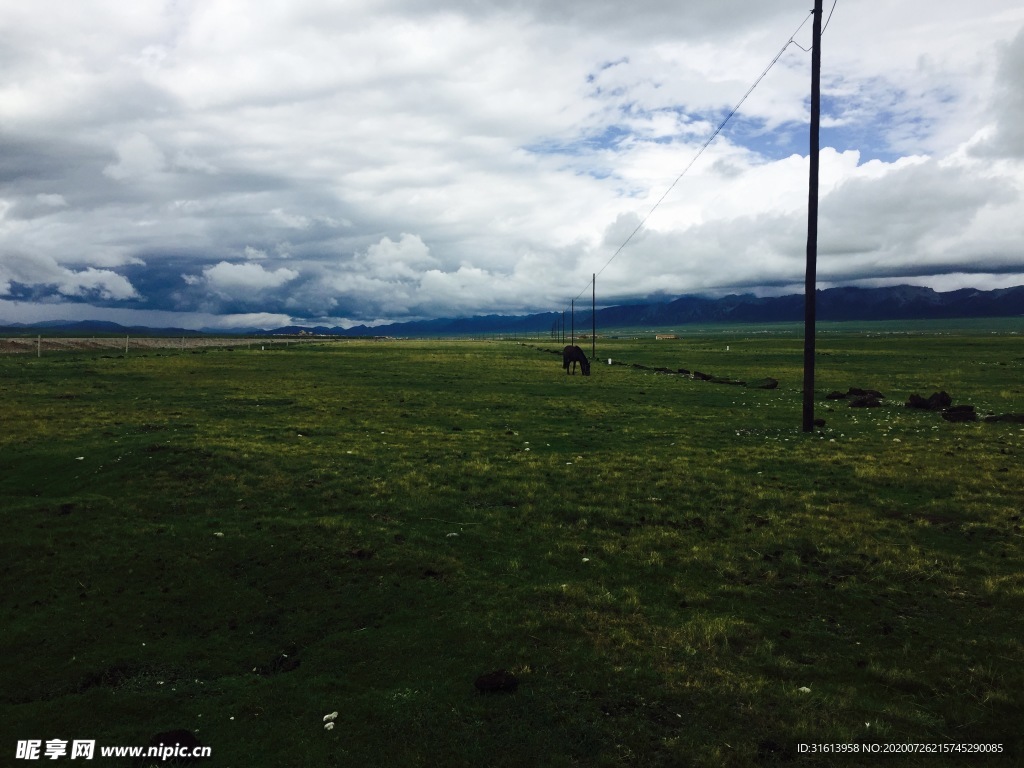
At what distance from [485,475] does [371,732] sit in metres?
11.7

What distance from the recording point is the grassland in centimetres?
694

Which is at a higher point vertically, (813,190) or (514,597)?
(813,190)

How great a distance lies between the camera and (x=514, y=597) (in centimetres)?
1018

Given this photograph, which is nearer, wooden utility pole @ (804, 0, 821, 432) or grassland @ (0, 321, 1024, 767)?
grassland @ (0, 321, 1024, 767)

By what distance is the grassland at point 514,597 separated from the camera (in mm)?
6938

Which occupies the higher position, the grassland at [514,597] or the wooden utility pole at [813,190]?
the wooden utility pole at [813,190]

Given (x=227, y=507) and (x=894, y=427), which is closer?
(x=227, y=507)

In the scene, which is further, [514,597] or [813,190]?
[813,190]

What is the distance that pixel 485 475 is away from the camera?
1847 cm

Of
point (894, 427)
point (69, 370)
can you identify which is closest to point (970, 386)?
point (894, 427)

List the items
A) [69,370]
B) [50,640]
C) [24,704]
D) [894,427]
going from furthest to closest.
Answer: [69,370] → [894,427] → [50,640] → [24,704]

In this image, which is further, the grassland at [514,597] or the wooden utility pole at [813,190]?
the wooden utility pole at [813,190]

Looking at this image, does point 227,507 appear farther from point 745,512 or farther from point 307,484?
point 745,512

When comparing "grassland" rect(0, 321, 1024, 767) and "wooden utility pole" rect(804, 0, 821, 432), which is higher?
"wooden utility pole" rect(804, 0, 821, 432)
